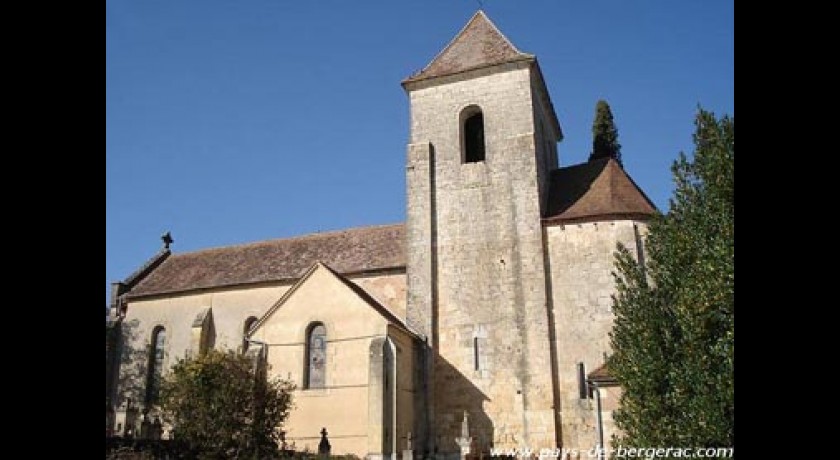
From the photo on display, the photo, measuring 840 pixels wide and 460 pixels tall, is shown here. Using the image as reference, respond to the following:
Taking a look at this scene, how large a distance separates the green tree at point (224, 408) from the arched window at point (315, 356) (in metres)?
3.19

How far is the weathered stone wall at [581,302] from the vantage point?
68.9 feet

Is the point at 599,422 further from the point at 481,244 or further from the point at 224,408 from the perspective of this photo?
the point at 224,408

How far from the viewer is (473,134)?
2698 cm

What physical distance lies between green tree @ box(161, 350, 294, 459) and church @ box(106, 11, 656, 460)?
313 centimetres

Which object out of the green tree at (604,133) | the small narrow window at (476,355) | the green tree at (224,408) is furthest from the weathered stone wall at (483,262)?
the green tree at (604,133)

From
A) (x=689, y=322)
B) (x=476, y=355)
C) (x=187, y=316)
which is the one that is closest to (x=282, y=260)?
(x=187, y=316)

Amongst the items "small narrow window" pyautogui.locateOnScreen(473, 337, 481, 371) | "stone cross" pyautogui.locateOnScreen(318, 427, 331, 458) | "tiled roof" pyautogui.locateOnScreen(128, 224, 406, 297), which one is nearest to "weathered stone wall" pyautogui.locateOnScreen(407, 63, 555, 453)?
"small narrow window" pyautogui.locateOnScreen(473, 337, 481, 371)

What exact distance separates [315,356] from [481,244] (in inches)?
287

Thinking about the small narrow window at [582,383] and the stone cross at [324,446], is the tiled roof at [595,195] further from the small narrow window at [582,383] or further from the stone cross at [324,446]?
the stone cross at [324,446]

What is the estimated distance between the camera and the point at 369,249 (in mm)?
27031
